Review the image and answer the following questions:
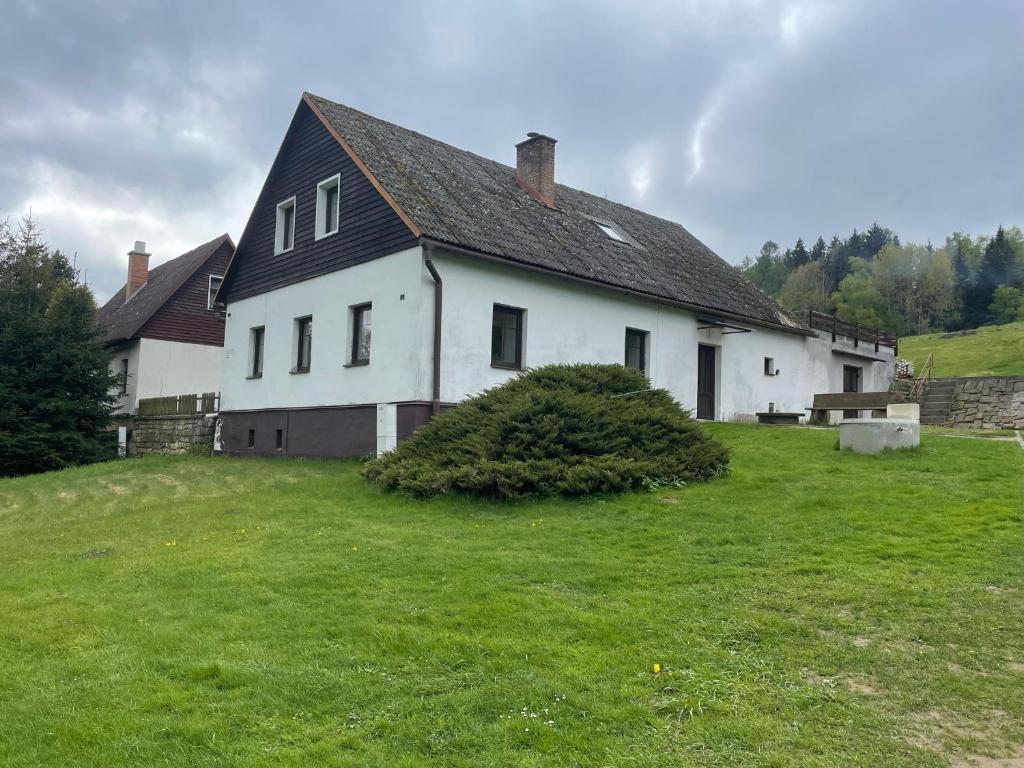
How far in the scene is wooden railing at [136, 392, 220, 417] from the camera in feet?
71.9

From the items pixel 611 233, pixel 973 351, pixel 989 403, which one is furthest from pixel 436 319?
pixel 973 351

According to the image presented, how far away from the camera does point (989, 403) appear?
81.3 ft

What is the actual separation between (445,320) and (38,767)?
12.4m

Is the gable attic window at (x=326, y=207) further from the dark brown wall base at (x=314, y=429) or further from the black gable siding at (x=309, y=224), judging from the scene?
the dark brown wall base at (x=314, y=429)

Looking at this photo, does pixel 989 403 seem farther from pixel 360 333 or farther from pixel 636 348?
pixel 360 333

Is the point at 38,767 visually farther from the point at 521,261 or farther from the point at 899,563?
the point at 521,261

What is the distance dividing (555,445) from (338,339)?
814 cm

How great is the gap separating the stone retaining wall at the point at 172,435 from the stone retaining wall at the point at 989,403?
Result: 22.2 m

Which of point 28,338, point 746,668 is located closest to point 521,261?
point 746,668

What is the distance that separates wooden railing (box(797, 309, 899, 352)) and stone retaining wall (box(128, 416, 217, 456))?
1827cm

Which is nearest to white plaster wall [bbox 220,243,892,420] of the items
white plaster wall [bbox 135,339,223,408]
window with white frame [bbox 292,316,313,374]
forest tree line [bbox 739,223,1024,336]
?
window with white frame [bbox 292,316,313,374]

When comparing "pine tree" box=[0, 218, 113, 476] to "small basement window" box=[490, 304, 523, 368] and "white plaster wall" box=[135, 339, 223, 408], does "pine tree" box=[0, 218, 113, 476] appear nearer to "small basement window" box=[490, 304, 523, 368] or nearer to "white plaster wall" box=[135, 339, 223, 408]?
"white plaster wall" box=[135, 339, 223, 408]

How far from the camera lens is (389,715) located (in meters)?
4.18

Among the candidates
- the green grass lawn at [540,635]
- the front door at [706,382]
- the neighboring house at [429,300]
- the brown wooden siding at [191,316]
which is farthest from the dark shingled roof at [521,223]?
the brown wooden siding at [191,316]
